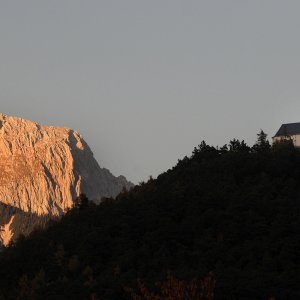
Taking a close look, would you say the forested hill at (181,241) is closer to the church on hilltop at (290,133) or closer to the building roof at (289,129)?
the church on hilltop at (290,133)

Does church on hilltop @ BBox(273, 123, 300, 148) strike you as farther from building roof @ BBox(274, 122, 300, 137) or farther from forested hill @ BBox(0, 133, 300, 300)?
forested hill @ BBox(0, 133, 300, 300)

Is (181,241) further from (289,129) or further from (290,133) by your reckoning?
(289,129)

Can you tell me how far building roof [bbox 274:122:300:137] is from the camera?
14154cm

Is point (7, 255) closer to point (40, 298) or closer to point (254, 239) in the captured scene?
point (40, 298)

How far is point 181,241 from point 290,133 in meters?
59.0

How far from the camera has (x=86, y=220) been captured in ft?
330

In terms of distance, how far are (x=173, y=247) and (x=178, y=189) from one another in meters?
17.6

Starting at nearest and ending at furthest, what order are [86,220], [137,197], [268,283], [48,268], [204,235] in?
[268,283] → [48,268] → [204,235] → [86,220] → [137,197]

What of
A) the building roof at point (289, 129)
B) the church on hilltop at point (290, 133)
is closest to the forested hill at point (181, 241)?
the church on hilltop at point (290, 133)

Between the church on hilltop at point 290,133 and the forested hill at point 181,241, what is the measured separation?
22.5 meters

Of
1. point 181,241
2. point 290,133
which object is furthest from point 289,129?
point 181,241

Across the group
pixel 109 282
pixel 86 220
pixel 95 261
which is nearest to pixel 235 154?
pixel 86 220

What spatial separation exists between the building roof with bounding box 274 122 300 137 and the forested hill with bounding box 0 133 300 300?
24.6m

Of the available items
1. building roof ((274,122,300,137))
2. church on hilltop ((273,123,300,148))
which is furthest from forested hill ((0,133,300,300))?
building roof ((274,122,300,137))
